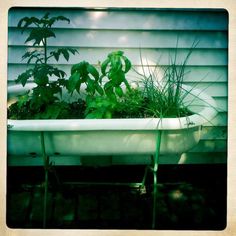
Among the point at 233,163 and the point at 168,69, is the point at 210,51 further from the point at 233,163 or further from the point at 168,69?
the point at 233,163

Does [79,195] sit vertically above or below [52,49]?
below

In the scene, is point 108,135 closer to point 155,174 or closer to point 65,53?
point 155,174

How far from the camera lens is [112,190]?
89.2 inches

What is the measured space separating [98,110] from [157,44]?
0.56m

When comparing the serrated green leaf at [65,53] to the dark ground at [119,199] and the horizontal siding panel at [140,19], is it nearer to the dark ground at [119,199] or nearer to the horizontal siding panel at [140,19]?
the horizontal siding panel at [140,19]

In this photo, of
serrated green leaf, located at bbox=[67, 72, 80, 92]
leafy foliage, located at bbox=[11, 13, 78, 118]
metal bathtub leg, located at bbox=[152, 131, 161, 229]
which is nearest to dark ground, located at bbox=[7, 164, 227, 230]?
metal bathtub leg, located at bbox=[152, 131, 161, 229]

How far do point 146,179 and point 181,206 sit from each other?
0.92ft

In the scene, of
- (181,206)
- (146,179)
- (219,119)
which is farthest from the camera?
(146,179)

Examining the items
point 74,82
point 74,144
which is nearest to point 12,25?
point 74,82

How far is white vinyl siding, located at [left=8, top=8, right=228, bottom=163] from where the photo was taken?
2.16m

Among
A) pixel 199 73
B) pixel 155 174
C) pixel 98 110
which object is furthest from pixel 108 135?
pixel 199 73

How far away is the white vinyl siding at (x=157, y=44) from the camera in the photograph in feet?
7.09

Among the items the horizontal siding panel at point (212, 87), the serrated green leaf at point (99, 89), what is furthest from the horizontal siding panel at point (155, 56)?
the serrated green leaf at point (99, 89)

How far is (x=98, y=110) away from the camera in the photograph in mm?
2020
